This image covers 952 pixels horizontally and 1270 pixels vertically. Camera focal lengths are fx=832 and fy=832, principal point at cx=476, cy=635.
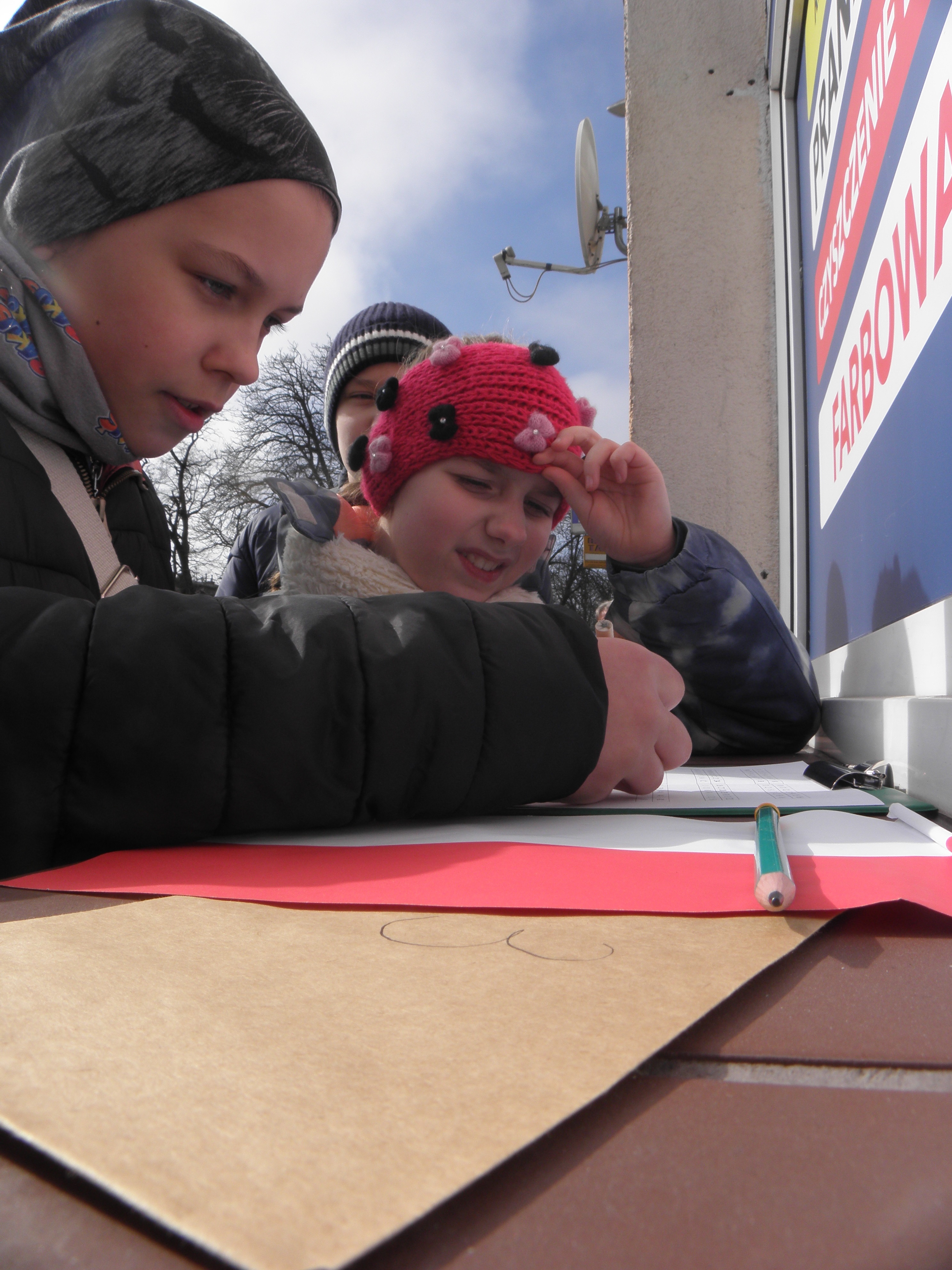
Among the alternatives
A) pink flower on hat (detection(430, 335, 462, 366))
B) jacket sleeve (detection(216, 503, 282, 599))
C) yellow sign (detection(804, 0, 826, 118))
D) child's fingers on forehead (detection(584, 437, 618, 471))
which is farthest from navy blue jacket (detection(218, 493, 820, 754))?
yellow sign (detection(804, 0, 826, 118))

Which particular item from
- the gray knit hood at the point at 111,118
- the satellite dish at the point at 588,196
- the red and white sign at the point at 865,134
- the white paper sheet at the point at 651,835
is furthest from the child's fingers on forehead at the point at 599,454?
the satellite dish at the point at 588,196

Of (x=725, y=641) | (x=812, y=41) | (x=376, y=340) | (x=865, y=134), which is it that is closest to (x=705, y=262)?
(x=812, y=41)

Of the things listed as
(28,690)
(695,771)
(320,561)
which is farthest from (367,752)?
(320,561)

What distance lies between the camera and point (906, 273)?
857mm

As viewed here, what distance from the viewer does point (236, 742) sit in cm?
53

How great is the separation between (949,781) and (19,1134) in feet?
1.98

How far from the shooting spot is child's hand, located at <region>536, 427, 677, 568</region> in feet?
3.71

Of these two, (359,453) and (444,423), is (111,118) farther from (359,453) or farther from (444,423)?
(359,453)

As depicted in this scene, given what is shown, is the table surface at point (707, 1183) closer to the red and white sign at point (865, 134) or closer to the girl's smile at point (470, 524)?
the red and white sign at point (865, 134)

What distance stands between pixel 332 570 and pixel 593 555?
70 centimetres

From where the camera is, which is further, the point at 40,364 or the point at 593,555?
the point at 593,555

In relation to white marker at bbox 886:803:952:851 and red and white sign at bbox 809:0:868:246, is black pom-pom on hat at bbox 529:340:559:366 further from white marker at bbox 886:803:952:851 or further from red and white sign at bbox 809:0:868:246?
white marker at bbox 886:803:952:851

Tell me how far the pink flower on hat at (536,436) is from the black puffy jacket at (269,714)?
0.66 meters

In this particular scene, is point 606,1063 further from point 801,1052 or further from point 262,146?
point 262,146
